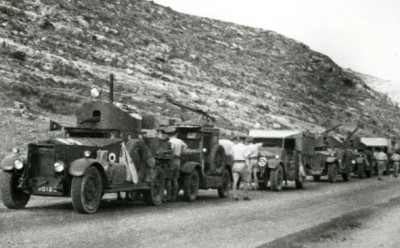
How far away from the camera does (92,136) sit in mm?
14133

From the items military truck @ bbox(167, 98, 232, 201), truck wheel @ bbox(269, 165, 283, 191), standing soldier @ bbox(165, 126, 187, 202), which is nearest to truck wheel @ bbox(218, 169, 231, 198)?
military truck @ bbox(167, 98, 232, 201)

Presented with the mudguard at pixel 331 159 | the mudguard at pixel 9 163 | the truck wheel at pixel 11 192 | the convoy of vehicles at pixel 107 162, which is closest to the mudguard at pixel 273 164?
the convoy of vehicles at pixel 107 162

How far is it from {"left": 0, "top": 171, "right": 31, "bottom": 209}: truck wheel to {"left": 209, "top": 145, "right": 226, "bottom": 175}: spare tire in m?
5.75

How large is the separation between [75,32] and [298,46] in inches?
1407

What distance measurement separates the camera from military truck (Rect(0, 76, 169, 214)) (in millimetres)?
12555

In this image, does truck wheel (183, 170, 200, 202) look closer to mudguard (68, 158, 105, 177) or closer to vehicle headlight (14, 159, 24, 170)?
mudguard (68, 158, 105, 177)

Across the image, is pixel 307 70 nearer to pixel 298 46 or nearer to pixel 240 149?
pixel 298 46

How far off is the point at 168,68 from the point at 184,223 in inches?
1511

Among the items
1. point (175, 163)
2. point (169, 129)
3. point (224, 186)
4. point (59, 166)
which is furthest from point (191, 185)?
point (59, 166)

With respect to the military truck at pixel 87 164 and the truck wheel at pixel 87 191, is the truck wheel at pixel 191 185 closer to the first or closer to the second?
the military truck at pixel 87 164

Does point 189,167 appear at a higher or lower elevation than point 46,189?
higher

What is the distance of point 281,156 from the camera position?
72.5 feet

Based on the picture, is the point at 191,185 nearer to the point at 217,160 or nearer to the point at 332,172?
the point at 217,160

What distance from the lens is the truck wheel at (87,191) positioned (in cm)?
1213
